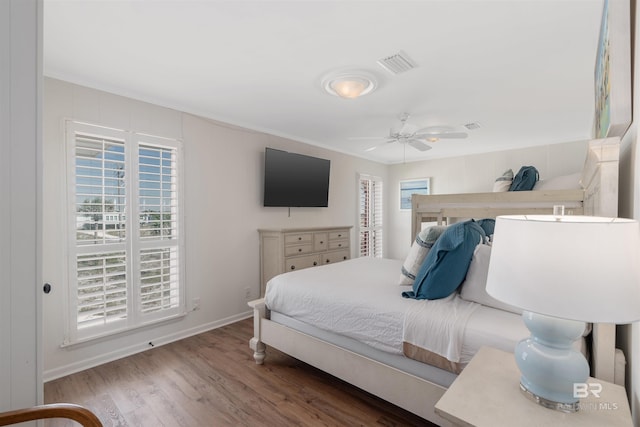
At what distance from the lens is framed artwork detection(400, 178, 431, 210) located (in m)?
5.70

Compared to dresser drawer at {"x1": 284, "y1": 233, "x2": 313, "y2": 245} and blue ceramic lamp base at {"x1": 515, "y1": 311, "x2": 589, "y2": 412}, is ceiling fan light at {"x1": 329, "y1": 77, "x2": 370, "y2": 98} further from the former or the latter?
blue ceramic lamp base at {"x1": 515, "y1": 311, "x2": 589, "y2": 412}

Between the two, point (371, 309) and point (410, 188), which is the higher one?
point (410, 188)

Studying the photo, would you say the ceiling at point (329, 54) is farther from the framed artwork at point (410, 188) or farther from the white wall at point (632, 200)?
the framed artwork at point (410, 188)

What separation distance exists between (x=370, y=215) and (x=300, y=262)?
2457 millimetres

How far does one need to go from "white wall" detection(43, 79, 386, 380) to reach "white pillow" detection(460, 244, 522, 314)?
2634 millimetres

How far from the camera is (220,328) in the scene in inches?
130

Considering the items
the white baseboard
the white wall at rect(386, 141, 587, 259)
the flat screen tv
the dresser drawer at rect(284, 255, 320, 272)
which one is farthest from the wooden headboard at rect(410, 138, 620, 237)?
the white baseboard

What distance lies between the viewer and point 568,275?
2.29 feet

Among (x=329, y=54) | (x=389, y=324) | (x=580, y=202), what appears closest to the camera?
(x=389, y=324)

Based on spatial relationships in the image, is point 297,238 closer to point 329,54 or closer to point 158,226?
point 158,226

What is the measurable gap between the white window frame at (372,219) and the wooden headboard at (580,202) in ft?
6.13

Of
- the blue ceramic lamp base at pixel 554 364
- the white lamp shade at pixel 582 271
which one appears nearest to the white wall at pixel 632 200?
the blue ceramic lamp base at pixel 554 364

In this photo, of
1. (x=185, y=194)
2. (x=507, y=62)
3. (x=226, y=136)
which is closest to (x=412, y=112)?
(x=507, y=62)

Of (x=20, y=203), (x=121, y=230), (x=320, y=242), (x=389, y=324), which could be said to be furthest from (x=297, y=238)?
(x=20, y=203)
